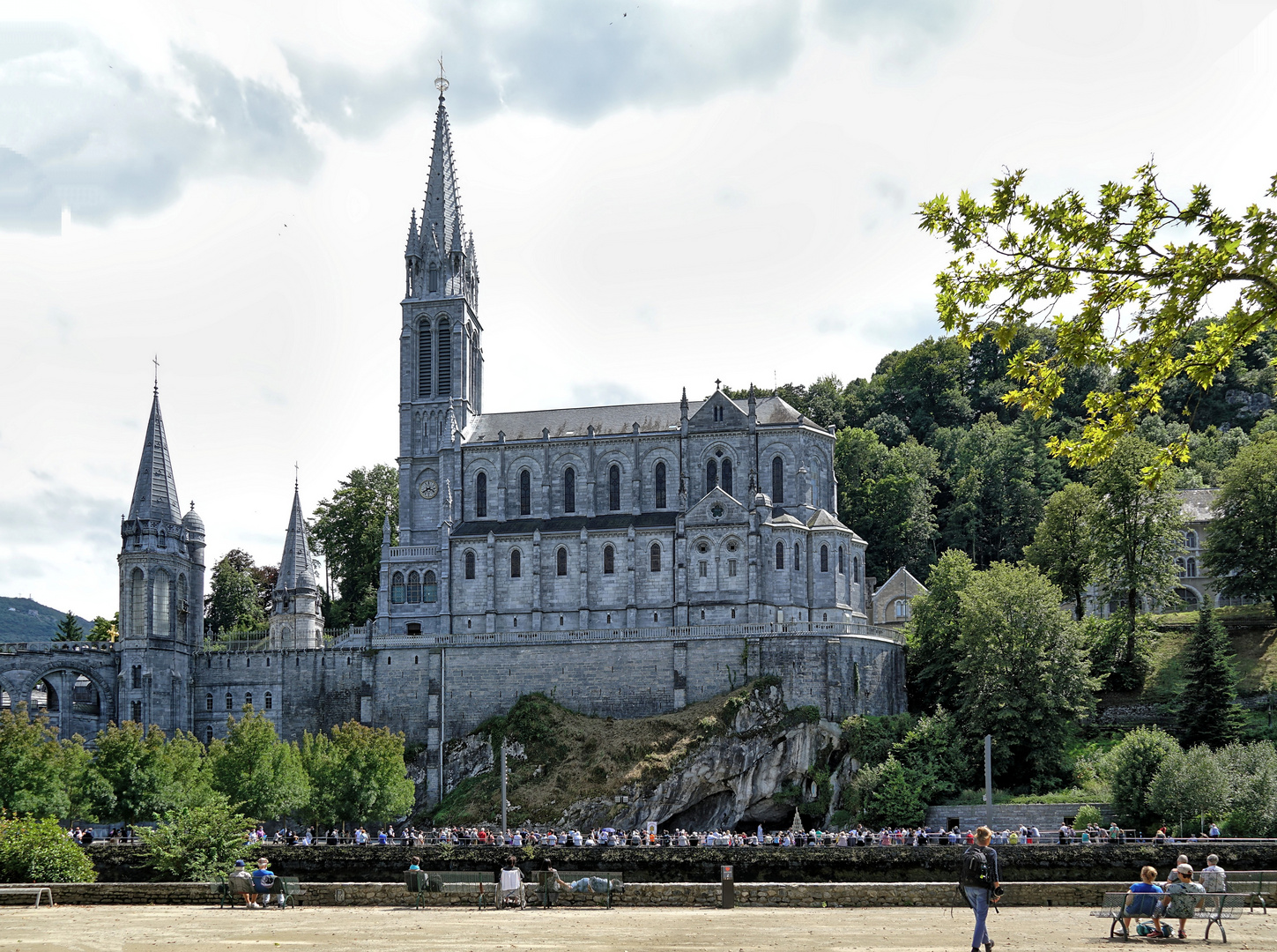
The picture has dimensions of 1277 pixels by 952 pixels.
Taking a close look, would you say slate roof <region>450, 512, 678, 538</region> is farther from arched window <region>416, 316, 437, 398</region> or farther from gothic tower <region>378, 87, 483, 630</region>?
arched window <region>416, 316, 437, 398</region>

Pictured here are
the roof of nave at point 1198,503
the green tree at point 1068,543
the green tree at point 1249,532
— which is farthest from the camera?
the roof of nave at point 1198,503

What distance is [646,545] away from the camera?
2734 inches

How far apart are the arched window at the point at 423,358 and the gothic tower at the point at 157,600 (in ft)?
45.5

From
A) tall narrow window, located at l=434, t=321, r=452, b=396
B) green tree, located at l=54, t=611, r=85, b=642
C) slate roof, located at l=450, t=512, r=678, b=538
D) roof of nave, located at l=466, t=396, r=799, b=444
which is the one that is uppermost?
tall narrow window, located at l=434, t=321, r=452, b=396

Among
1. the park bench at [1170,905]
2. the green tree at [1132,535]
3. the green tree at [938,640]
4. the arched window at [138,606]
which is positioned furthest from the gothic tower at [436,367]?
the park bench at [1170,905]

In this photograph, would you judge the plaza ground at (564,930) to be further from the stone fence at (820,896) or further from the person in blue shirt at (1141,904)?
the stone fence at (820,896)

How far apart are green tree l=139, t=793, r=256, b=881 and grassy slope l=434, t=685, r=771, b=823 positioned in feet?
67.2

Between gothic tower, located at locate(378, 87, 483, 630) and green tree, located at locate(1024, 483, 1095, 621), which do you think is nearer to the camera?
green tree, located at locate(1024, 483, 1095, 621)

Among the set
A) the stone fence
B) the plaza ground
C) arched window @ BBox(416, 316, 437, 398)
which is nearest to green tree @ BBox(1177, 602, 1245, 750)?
the stone fence

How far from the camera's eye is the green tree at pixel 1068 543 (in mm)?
65875

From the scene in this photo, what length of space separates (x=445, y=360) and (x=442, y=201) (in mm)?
10104

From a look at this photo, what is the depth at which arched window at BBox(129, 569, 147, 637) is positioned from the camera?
67.6 metres

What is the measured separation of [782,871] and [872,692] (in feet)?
80.7

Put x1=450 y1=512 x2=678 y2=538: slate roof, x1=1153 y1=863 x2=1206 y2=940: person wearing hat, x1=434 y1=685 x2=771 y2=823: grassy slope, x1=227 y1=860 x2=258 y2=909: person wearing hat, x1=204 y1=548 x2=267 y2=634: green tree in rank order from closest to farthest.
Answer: x1=1153 y1=863 x2=1206 y2=940: person wearing hat < x1=227 y1=860 x2=258 y2=909: person wearing hat < x1=434 y1=685 x2=771 y2=823: grassy slope < x1=450 y1=512 x2=678 y2=538: slate roof < x1=204 y1=548 x2=267 y2=634: green tree
